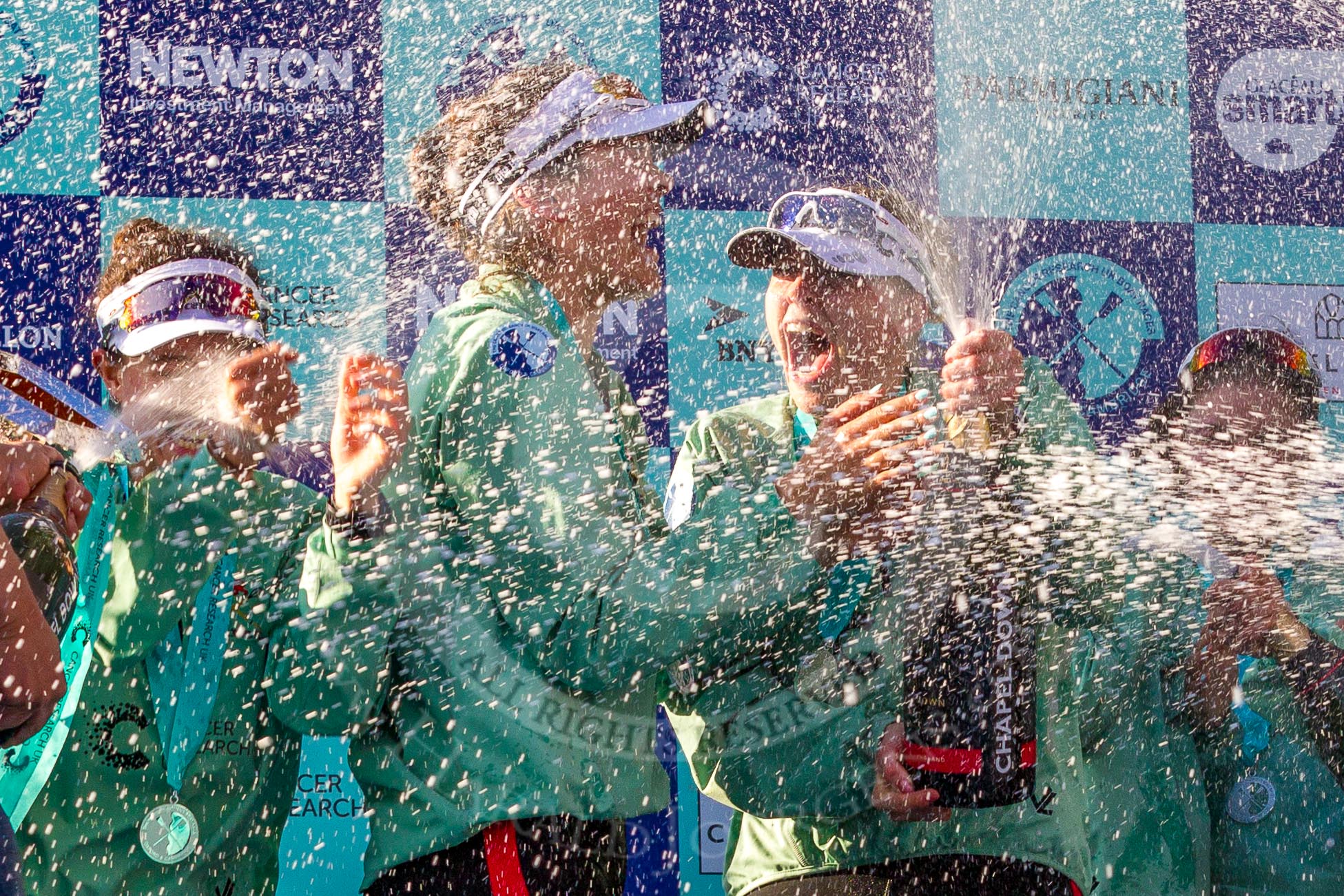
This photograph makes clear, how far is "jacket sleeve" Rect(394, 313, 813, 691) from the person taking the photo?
1.78 metres

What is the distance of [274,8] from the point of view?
2.39m

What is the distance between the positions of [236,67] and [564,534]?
1.09 m

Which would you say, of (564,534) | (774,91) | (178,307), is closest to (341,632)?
(564,534)

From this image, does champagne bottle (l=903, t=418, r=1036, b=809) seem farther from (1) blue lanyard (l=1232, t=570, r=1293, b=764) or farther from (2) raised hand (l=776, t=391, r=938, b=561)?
(1) blue lanyard (l=1232, t=570, r=1293, b=764)

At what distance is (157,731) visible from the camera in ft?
6.40

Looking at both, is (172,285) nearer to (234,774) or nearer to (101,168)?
(101,168)

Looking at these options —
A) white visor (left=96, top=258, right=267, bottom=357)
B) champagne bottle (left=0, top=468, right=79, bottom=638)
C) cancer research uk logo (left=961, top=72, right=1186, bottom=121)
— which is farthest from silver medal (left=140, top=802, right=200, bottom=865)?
cancer research uk logo (left=961, top=72, right=1186, bottom=121)

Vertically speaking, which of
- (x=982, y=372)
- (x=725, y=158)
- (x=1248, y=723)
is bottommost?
(x=1248, y=723)

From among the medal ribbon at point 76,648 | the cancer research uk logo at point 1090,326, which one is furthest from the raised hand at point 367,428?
the cancer research uk logo at point 1090,326

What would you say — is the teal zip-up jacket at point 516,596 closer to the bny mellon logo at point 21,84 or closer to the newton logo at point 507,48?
the newton logo at point 507,48

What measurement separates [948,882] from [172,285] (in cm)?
137

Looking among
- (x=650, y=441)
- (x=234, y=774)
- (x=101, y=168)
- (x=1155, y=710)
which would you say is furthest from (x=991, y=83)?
(x=234, y=774)

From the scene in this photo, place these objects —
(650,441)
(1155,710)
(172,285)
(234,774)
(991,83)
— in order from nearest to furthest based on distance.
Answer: (234,774) < (172,285) < (1155,710) < (650,441) < (991,83)

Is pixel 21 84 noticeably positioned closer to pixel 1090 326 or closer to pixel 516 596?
pixel 516 596
